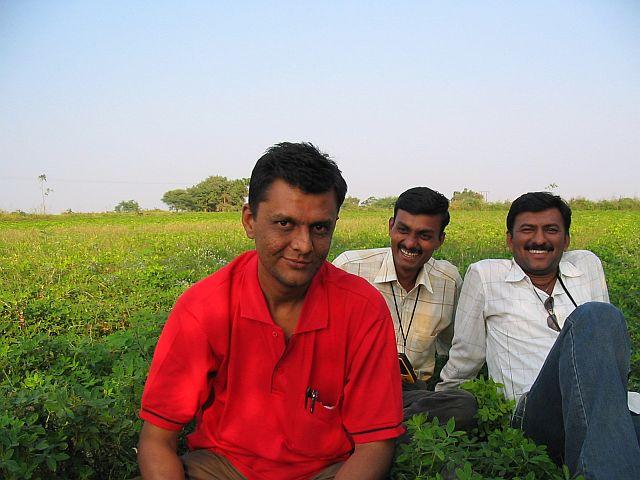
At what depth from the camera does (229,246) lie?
13.5 m

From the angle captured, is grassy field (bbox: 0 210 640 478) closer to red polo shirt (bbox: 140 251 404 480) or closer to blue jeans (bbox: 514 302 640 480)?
red polo shirt (bbox: 140 251 404 480)

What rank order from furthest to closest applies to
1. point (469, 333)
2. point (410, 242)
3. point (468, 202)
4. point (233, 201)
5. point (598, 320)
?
point (233, 201), point (468, 202), point (410, 242), point (469, 333), point (598, 320)

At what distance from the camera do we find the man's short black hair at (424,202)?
3.90m

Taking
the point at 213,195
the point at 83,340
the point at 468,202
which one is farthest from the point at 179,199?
the point at 83,340

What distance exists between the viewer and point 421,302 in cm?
409

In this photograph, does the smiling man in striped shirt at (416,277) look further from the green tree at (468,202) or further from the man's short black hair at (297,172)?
the green tree at (468,202)

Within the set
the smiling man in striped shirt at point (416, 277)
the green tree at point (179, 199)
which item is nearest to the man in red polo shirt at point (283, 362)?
the smiling man in striped shirt at point (416, 277)

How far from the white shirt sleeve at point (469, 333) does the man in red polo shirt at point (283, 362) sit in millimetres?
1370

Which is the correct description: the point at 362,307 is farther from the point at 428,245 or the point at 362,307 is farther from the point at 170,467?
the point at 428,245

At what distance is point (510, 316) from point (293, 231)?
1.82m

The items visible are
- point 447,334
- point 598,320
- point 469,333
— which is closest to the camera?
point 598,320

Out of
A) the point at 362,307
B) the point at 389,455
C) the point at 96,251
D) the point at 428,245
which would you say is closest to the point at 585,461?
the point at 389,455

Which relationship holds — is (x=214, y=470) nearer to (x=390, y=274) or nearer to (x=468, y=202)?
(x=390, y=274)

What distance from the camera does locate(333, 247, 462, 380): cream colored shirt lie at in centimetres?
407
